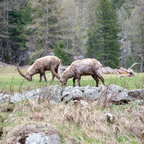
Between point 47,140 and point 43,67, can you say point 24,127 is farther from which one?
point 43,67

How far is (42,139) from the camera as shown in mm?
4492

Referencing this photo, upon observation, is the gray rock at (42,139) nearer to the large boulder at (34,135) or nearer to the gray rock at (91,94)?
the large boulder at (34,135)

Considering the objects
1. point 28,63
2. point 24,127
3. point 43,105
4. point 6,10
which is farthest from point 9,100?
point 6,10

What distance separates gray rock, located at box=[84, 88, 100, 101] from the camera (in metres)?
7.30

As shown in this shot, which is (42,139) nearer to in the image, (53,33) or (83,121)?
(83,121)

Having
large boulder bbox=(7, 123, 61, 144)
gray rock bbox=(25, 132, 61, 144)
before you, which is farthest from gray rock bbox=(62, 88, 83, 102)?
gray rock bbox=(25, 132, 61, 144)

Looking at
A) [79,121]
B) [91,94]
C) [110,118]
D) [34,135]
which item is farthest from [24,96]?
[110,118]

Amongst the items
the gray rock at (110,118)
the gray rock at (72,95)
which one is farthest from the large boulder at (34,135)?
the gray rock at (72,95)

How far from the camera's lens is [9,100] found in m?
6.98

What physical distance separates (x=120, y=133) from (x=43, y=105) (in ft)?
9.02

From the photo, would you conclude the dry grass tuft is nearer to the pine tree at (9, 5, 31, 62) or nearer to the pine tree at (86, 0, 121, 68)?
the pine tree at (86, 0, 121, 68)

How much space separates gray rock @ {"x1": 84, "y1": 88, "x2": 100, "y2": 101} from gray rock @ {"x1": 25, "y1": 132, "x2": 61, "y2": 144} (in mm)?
2837

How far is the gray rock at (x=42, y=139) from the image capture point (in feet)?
14.5

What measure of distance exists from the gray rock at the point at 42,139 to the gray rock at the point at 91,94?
9.31 ft
